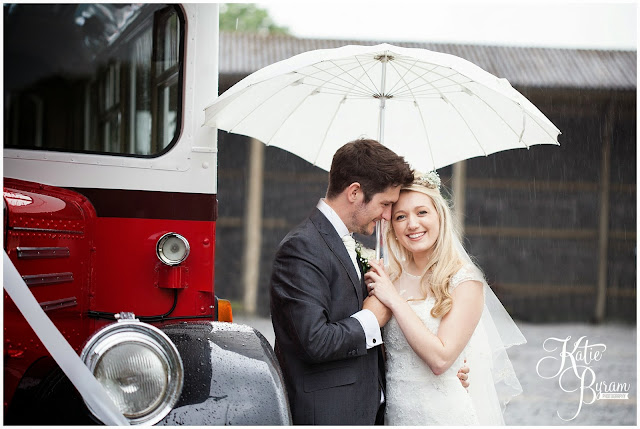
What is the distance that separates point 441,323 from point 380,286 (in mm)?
332

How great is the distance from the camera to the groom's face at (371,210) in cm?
286

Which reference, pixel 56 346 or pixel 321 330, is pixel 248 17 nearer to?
pixel 321 330

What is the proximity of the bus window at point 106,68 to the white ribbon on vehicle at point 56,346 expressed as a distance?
1309 mm

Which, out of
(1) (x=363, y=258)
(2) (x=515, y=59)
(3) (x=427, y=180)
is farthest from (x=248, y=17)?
(1) (x=363, y=258)

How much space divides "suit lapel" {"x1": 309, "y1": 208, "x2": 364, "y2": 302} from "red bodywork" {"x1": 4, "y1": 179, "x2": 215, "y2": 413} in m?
0.66

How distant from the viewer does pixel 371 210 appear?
9.42ft

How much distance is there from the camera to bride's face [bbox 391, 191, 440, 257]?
3.08 metres

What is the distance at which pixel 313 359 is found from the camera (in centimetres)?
261

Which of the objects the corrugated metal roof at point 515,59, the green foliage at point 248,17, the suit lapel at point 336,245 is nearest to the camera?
the suit lapel at point 336,245

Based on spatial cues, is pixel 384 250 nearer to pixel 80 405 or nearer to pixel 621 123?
pixel 80 405

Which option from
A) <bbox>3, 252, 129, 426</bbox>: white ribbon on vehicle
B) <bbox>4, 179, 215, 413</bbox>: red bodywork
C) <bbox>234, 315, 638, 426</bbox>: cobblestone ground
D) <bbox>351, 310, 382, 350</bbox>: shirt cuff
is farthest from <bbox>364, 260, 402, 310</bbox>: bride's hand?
<bbox>234, 315, 638, 426</bbox>: cobblestone ground

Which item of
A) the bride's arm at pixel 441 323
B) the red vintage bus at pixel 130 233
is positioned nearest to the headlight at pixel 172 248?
the red vintage bus at pixel 130 233

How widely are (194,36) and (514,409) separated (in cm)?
484

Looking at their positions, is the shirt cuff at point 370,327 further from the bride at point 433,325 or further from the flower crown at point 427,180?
the flower crown at point 427,180
